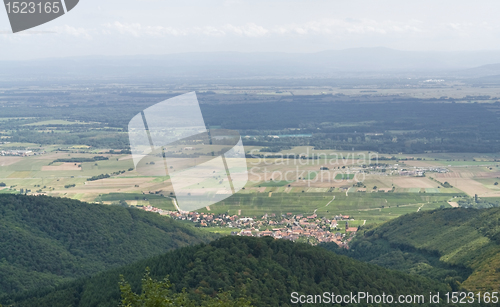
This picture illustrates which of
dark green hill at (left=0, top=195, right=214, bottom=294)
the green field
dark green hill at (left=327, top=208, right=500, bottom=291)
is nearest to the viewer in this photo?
dark green hill at (left=327, top=208, right=500, bottom=291)

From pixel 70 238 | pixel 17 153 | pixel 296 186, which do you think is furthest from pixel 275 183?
pixel 17 153

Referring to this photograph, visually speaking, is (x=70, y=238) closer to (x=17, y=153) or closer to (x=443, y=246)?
(x=443, y=246)

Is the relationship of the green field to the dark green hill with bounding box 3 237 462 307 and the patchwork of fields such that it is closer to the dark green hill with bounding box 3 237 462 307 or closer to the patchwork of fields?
the patchwork of fields

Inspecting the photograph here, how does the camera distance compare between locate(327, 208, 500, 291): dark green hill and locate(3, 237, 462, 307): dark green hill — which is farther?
locate(327, 208, 500, 291): dark green hill

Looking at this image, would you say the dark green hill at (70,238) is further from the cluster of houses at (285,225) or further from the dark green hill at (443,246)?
the dark green hill at (443,246)

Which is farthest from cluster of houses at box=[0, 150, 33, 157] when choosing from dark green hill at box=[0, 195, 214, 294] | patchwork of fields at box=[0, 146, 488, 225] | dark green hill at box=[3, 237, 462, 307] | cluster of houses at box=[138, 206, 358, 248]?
dark green hill at box=[3, 237, 462, 307]

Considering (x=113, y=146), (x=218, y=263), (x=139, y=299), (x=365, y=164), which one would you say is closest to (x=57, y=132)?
(x=113, y=146)
